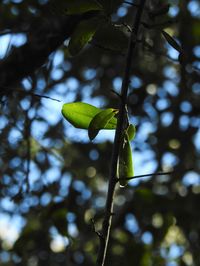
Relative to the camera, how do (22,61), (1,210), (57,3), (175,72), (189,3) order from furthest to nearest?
(175,72)
(1,210)
(189,3)
(22,61)
(57,3)

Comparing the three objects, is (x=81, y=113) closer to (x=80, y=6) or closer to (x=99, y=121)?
(x=99, y=121)

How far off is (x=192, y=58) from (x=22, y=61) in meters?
0.85

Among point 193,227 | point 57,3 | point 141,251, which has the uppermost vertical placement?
point 57,3

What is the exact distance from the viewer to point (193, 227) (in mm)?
2334

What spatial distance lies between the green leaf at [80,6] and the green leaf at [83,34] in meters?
0.04

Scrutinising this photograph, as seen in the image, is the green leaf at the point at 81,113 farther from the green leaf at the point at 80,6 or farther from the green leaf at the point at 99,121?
the green leaf at the point at 80,6

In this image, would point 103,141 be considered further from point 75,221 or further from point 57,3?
point 57,3

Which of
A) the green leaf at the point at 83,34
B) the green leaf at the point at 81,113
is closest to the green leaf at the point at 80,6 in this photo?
the green leaf at the point at 83,34

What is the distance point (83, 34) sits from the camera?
3.29 ft

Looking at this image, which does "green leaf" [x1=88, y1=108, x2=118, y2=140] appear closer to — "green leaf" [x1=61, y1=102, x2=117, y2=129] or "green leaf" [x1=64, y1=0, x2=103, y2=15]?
"green leaf" [x1=61, y1=102, x2=117, y2=129]

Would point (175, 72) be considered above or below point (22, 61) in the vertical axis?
below

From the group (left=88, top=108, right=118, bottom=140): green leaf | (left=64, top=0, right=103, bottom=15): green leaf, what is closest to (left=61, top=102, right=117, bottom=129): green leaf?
(left=88, top=108, right=118, bottom=140): green leaf

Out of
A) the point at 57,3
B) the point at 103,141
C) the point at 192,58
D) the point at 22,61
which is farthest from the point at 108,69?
the point at 57,3

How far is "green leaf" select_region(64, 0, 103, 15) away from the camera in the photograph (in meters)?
0.94
